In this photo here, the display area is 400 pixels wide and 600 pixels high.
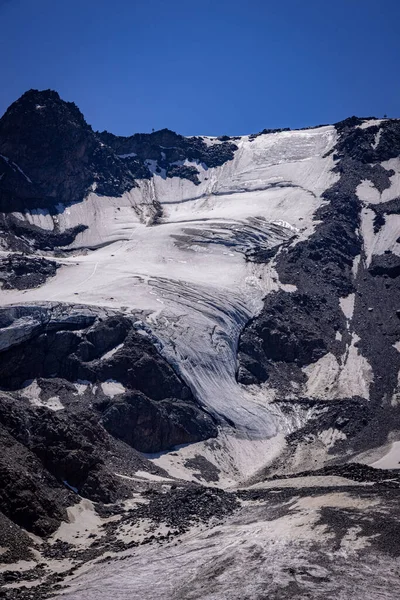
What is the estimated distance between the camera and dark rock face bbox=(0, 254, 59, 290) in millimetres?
81500

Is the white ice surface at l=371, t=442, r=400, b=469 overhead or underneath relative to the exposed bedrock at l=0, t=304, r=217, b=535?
underneath

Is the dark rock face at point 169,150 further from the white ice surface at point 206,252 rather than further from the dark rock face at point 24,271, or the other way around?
the dark rock face at point 24,271

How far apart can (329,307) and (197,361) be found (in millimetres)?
25778

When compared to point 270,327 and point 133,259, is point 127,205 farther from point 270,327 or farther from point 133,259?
point 270,327

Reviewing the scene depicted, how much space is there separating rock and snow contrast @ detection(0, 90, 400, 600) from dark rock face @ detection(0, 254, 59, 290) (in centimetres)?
34

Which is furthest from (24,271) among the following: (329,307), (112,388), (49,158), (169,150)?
(169,150)

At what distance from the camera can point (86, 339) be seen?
67.3 metres

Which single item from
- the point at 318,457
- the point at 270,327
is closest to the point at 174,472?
the point at 318,457

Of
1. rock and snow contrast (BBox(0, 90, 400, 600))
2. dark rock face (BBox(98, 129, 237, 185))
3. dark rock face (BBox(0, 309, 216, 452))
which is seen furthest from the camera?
dark rock face (BBox(98, 129, 237, 185))

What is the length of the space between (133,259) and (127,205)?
34166mm

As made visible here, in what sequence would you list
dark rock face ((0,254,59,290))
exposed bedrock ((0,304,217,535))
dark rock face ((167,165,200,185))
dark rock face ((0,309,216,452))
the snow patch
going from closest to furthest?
exposed bedrock ((0,304,217,535)) → dark rock face ((0,309,216,452)) → the snow patch → dark rock face ((0,254,59,290)) → dark rock face ((167,165,200,185))

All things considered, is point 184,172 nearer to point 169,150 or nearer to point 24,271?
point 169,150

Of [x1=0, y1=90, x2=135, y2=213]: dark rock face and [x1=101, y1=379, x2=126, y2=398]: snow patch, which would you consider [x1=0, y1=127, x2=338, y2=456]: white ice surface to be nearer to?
[x1=0, y1=90, x2=135, y2=213]: dark rock face

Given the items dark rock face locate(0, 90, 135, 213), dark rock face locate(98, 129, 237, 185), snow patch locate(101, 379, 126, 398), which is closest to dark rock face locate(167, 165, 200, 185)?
dark rock face locate(98, 129, 237, 185)
